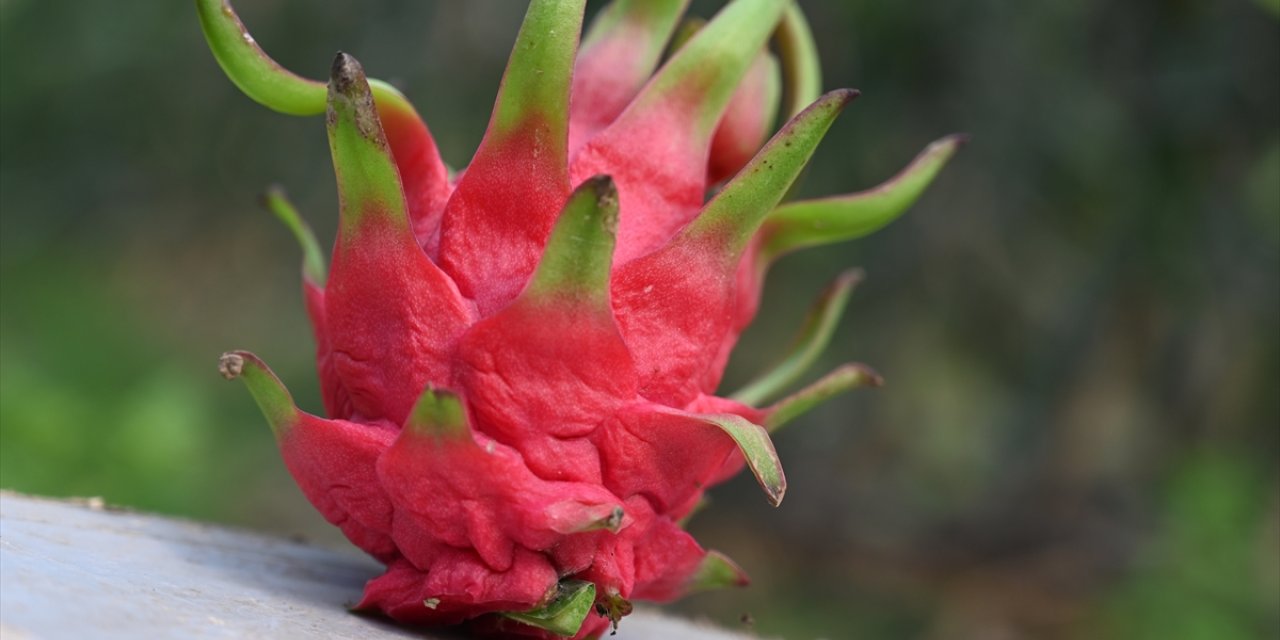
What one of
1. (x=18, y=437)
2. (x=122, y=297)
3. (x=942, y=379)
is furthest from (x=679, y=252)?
(x=122, y=297)

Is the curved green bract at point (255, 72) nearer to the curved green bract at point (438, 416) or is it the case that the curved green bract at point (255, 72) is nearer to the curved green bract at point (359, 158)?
the curved green bract at point (359, 158)

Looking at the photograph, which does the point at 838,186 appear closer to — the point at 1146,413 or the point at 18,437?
the point at 1146,413

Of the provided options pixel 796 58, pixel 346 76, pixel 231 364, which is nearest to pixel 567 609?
pixel 231 364

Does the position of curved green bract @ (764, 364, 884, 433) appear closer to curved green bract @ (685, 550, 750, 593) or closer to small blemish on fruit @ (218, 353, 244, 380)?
curved green bract @ (685, 550, 750, 593)

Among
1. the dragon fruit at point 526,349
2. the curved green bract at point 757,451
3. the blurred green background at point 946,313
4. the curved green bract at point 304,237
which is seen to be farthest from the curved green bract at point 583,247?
the blurred green background at point 946,313

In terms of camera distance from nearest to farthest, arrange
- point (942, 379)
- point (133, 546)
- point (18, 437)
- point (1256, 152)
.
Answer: point (133, 546) → point (18, 437) → point (1256, 152) → point (942, 379)

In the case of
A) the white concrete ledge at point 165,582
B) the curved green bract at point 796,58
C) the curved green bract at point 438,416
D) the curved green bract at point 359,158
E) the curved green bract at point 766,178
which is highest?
the curved green bract at point 796,58

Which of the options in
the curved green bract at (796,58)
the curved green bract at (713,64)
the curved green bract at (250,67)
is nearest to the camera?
the curved green bract at (250,67)
